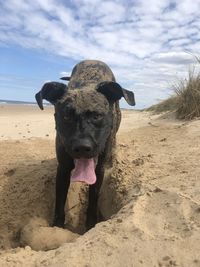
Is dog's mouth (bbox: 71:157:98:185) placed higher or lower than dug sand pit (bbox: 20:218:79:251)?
higher

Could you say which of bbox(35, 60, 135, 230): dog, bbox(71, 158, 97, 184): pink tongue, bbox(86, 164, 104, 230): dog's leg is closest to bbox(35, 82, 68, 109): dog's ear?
bbox(35, 60, 135, 230): dog

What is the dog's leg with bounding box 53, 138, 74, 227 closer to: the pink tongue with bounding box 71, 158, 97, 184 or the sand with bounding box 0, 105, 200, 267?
the sand with bounding box 0, 105, 200, 267

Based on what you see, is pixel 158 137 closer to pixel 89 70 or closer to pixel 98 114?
pixel 89 70

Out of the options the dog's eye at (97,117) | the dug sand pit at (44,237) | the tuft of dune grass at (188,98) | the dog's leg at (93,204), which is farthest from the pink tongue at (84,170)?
the tuft of dune grass at (188,98)

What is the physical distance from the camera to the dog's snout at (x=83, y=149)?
4.30 meters

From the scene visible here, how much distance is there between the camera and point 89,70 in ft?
20.6

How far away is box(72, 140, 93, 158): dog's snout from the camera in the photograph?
430 cm

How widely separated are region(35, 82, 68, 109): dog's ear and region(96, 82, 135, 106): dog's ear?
1.28 ft

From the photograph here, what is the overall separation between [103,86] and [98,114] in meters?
0.46

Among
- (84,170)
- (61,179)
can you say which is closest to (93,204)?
(61,179)

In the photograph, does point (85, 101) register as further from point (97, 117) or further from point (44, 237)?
point (44, 237)

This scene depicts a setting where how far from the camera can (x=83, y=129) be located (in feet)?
14.7

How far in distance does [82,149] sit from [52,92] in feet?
3.12

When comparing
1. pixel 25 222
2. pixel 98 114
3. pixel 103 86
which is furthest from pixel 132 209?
pixel 25 222
